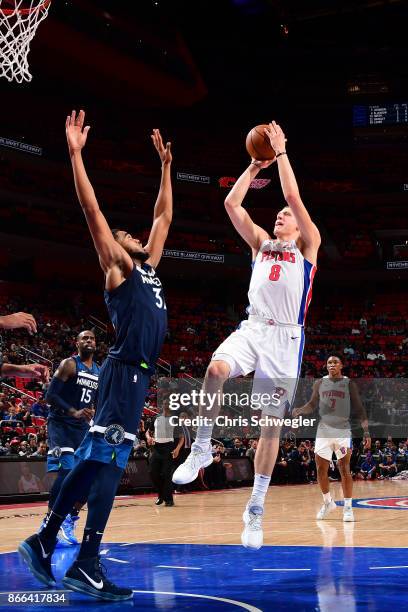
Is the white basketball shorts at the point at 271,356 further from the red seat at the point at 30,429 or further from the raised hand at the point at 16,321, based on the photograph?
the red seat at the point at 30,429

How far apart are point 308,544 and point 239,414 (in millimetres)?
14970

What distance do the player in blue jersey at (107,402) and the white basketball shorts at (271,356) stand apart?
0.77m

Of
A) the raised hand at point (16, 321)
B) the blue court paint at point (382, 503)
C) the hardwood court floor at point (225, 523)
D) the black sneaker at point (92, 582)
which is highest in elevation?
the raised hand at point (16, 321)

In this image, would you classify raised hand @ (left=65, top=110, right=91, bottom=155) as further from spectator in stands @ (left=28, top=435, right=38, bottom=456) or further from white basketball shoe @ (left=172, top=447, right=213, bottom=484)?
spectator in stands @ (left=28, top=435, right=38, bottom=456)

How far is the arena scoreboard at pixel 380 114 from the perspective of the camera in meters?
34.4

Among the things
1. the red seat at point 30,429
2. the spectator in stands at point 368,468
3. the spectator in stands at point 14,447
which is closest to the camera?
the spectator in stands at point 14,447

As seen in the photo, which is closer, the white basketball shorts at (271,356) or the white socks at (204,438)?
the white socks at (204,438)

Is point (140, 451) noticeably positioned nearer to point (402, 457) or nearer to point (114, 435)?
point (402, 457)

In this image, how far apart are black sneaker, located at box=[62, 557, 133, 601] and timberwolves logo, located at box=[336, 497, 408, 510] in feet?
27.8

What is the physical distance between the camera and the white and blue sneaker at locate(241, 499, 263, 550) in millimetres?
5910

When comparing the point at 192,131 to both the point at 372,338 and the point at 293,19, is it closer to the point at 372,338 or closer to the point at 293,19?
the point at 293,19

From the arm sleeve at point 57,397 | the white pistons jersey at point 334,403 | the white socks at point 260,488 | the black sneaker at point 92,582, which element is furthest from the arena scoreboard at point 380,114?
the black sneaker at point 92,582

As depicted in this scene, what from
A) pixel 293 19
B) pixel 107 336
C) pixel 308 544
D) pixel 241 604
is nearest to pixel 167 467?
pixel 308 544

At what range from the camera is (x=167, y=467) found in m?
13.5
